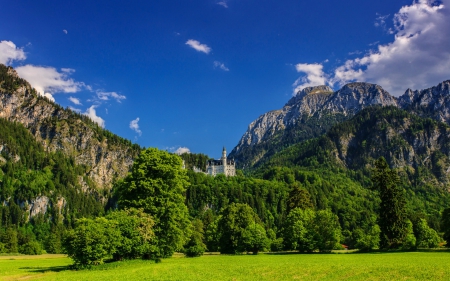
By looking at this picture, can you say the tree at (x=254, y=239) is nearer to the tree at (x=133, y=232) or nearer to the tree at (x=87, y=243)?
the tree at (x=133, y=232)

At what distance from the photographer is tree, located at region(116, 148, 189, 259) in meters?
52.9

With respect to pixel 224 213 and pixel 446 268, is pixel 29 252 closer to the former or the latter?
pixel 224 213

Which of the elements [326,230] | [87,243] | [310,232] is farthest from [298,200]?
[87,243]

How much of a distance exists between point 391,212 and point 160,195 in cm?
4467

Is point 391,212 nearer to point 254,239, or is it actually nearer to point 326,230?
point 326,230

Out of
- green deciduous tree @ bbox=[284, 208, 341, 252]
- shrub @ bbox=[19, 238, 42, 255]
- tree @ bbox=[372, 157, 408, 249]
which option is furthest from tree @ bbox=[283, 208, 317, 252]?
shrub @ bbox=[19, 238, 42, 255]

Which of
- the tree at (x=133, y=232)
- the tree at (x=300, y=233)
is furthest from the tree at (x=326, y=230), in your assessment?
the tree at (x=133, y=232)

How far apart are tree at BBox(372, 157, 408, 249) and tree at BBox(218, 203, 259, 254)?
27846 mm

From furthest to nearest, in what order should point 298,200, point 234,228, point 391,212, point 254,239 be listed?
1. point 298,200
2. point 234,228
3. point 254,239
4. point 391,212

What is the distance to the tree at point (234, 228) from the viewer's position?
3219 inches

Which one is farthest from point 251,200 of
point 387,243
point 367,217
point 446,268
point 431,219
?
point 446,268

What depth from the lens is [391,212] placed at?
70.2 m

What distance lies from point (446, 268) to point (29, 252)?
121921 mm

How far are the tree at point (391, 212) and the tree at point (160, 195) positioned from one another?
129 ft
